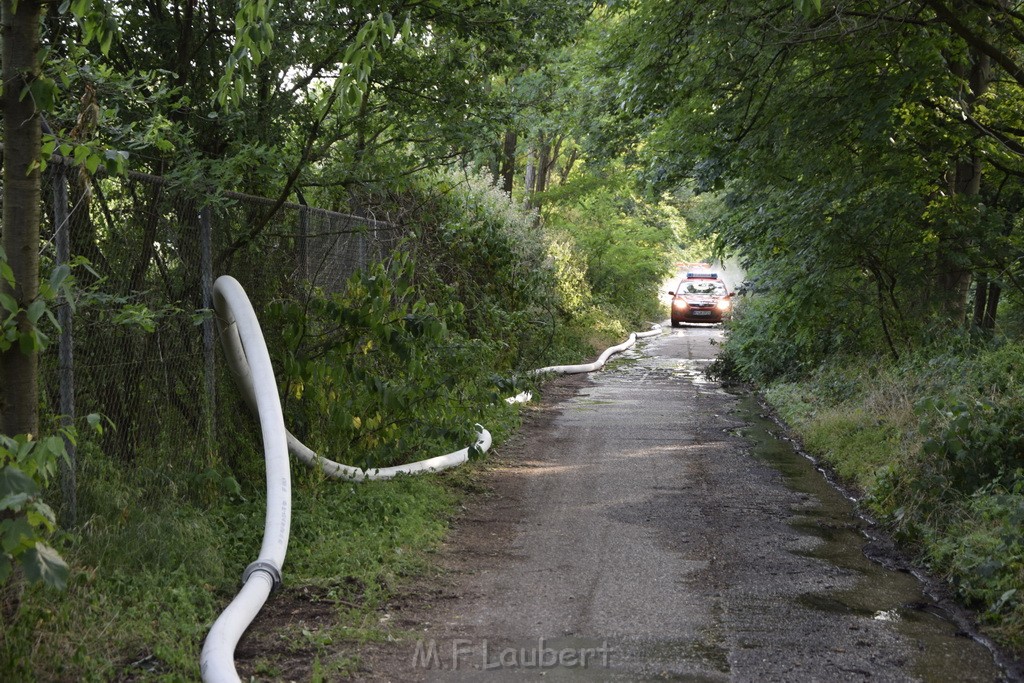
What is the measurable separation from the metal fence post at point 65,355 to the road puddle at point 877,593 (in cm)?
434

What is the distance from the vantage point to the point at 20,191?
13.0ft

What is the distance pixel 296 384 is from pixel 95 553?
269 cm

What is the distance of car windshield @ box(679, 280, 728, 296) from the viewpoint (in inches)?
1447

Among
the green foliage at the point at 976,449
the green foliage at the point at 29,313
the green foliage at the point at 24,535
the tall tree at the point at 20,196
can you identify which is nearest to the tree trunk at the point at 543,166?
the green foliage at the point at 976,449

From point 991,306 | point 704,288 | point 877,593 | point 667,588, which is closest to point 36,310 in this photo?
point 667,588

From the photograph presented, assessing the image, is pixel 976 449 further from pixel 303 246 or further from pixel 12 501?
pixel 12 501

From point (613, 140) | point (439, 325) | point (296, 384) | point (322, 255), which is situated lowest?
point (296, 384)

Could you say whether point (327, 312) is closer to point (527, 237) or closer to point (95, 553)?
point (95, 553)

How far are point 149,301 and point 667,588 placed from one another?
12.8 feet

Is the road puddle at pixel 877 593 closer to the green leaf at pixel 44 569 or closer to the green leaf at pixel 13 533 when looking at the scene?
the green leaf at pixel 44 569

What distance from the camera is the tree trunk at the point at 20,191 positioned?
3900mm

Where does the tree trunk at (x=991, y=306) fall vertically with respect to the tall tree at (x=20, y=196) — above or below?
below

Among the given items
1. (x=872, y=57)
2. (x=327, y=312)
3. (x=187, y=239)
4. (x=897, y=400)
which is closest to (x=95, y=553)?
(x=187, y=239)

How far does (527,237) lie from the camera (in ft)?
57.5
